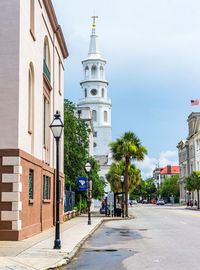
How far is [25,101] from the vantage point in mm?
16344

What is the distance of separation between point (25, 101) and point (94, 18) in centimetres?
9747

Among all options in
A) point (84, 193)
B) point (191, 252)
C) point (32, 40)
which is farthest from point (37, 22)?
point (84, 193)

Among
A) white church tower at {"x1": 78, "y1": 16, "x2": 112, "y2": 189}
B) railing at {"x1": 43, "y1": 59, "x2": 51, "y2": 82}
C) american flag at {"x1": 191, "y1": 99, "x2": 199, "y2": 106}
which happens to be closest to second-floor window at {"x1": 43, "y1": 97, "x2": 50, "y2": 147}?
railing at {"x1": 43, "y1": 59, "x2": 51, "y2": 82}

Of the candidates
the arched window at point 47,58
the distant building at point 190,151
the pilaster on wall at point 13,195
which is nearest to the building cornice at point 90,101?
the distant building at point 190,151

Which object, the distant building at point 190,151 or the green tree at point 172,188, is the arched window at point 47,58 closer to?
the distant building at point 190,151

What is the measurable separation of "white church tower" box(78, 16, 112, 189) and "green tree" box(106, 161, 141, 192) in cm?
4088

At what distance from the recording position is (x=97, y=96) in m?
108

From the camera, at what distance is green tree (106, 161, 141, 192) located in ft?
188

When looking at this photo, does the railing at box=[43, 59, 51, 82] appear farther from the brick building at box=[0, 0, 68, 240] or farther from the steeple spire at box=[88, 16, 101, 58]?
the steeple spire at box=[88, 16, 101, 58]

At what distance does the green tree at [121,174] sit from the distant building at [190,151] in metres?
27.1

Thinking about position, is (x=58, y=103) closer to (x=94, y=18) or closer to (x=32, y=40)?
(x=32, y=40)

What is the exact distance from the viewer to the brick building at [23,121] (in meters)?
14.7

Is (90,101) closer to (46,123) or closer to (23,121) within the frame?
(46,123)

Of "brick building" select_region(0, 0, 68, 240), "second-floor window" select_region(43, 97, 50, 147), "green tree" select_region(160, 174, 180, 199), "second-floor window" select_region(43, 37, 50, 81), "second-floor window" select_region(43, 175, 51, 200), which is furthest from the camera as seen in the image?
"green tree" select_region(160, 174, 180, 199)
